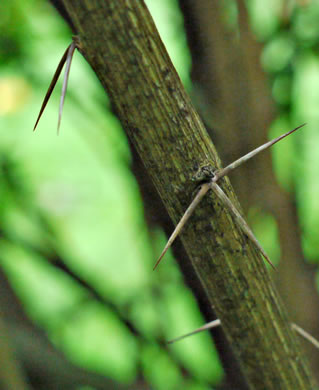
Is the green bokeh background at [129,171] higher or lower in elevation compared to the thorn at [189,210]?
higher

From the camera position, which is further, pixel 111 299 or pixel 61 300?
pixel 61 300

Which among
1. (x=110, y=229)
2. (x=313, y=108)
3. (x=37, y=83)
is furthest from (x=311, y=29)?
(x=110, y=229)

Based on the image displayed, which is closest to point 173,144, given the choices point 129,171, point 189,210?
point 189,210

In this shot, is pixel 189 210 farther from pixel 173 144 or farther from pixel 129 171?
pixel 129 171

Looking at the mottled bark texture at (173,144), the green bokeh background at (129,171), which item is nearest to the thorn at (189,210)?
the mottled bark texture at (173,144)

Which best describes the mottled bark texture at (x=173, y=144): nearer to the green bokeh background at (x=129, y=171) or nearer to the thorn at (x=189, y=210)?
the thorn at (x=189, y=210)

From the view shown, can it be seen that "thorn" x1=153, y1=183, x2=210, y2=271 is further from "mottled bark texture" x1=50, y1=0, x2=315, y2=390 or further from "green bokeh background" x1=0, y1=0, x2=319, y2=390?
"green bokeh background" x1=0, y1=0, x2=319, y2=390

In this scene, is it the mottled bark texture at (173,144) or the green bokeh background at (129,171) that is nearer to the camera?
the mottled bark texture at (173,144)

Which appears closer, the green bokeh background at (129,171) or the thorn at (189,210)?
the thorn at (189,210)

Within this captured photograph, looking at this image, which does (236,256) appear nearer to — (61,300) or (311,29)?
(311,29)
